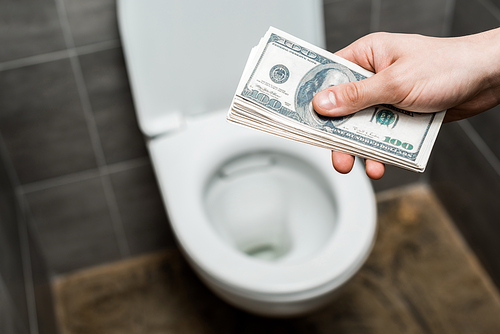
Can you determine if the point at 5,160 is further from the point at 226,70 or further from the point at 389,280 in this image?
the point at 389,280

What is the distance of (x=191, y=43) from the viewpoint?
100cm

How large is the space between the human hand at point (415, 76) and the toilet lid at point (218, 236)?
0.72 feet

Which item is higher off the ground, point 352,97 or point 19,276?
point 352,97

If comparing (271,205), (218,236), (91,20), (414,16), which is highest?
(91,20)

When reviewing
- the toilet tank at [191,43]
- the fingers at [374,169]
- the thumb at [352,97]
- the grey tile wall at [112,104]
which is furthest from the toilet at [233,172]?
the thumb at [352,97]

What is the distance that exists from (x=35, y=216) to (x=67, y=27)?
0.50 meters

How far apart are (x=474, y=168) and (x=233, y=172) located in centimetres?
62

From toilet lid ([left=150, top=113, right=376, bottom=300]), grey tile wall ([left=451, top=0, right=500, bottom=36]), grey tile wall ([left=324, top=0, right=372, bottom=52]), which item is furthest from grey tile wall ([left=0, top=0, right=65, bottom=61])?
grey tile wall ([left=451, top=0, right=500, bottom=36])

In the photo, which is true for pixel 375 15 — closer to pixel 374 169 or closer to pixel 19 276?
pixel 374 169

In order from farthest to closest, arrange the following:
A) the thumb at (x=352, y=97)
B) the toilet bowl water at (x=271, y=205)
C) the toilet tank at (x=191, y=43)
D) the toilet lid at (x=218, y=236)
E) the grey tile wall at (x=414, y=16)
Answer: the grey tile wall at (x=414, y=16), the toilet bowl water at (x=271, y=205), the toilet tank at (x=191, y=43), the toilet lid at (x=218, y=236), the thumb at (x=352, y=97)

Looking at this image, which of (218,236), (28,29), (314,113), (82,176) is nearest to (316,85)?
(314,113)

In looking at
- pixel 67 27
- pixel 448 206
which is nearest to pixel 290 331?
pixel 448 206

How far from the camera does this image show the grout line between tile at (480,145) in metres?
1.19

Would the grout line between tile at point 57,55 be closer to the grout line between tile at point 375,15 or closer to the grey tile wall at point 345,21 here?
the grey tile wall at point 345,21
